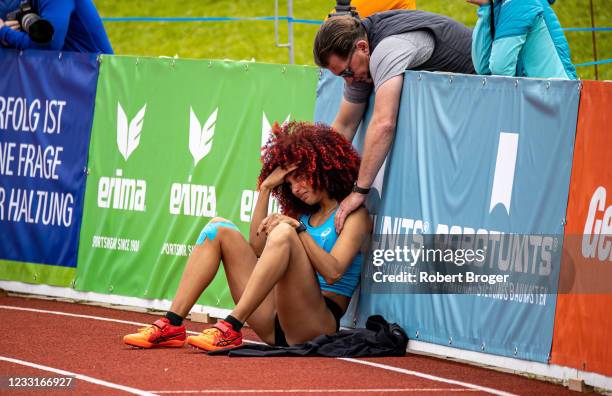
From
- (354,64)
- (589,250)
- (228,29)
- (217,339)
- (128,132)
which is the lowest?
(217,339)

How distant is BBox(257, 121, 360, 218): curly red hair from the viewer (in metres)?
8.16

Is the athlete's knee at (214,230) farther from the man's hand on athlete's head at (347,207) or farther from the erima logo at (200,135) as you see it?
the erima logo at (200,135)

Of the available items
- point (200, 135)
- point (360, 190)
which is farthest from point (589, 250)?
point (200, 135)

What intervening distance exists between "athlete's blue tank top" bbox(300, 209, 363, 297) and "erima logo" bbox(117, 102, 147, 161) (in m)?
2.67

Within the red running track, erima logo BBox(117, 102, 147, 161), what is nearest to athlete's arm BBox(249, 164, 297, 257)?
the red running track

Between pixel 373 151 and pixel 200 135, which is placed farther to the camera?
pixel 200 135

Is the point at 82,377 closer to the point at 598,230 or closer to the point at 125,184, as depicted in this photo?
the point at 598,230

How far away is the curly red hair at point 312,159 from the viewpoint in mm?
8156

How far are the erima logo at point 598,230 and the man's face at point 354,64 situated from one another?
2.02 metres

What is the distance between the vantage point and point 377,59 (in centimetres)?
824

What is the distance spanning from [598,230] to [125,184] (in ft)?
15.9

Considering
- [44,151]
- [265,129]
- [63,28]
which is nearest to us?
[265,129]

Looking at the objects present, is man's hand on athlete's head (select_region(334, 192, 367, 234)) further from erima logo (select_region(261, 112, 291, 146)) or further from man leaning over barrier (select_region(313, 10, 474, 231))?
erima logo (select_region(261, 112, 291, 146))

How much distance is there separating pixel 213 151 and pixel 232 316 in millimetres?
2476
